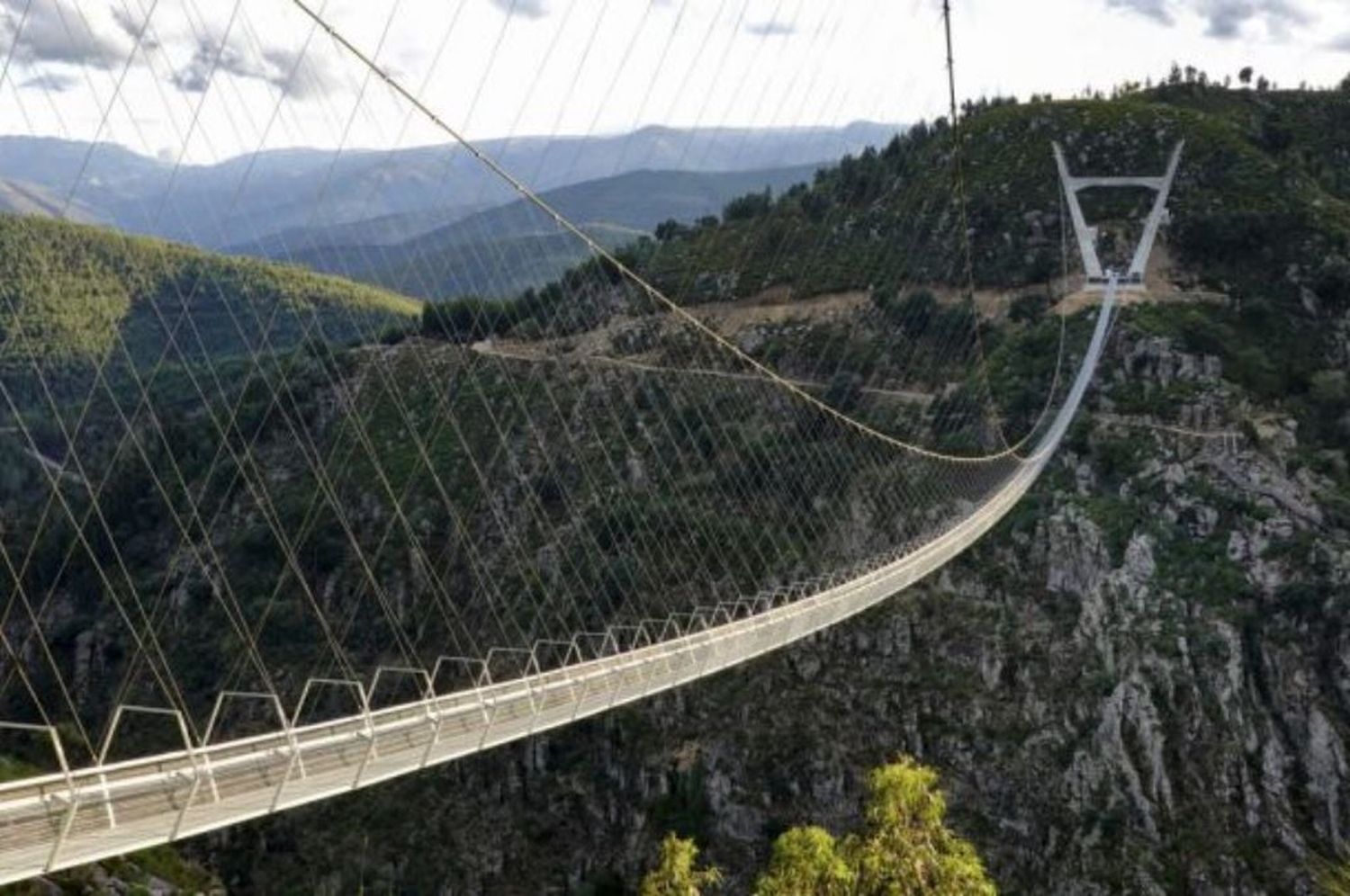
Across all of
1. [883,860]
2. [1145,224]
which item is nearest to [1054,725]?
[883,860]

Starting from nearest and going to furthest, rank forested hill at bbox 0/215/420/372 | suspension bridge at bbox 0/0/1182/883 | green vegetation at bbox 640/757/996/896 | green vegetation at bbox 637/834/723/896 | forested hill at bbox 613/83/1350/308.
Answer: green vegetation at bbox 640/757/996/896
green vegetation at bbox 637/834/723/896
suspension bridge at bbox 0/0/1182/883
forested hill at bbox 613/83/1350/308
forested hill at bbox 0/215/420/372

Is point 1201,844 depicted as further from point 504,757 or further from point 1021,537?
point 504,757

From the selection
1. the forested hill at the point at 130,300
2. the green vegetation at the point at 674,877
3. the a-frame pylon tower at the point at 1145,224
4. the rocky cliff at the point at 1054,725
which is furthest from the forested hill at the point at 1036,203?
the green vegetation at the point at 674,877

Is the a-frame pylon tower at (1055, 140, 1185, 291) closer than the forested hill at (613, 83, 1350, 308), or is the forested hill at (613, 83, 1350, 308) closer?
the a-frame pylon tower at (1055, 140, 1185, 291)

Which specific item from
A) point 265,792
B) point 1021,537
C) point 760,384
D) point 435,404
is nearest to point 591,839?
point 1021,537

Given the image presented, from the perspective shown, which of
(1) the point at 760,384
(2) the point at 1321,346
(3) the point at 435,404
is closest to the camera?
(2) the point at 1321,346

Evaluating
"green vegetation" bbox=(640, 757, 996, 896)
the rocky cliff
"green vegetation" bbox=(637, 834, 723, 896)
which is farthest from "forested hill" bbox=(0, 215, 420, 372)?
"green vegetation" bbox=(640, 757, 996, 896)

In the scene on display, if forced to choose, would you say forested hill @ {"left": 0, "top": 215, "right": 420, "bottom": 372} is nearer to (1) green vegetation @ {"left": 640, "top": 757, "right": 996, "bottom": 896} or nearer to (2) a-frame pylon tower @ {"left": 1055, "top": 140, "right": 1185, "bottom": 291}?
(2) a-frame pylon tower @ {"left": 1055, "top": 140, "right": 1185, "bottom": 291}

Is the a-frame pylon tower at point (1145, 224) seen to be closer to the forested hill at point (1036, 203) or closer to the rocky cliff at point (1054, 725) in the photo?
the forested hill at point (1036, 203)

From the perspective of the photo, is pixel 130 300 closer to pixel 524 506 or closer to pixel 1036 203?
pixel 524 506
